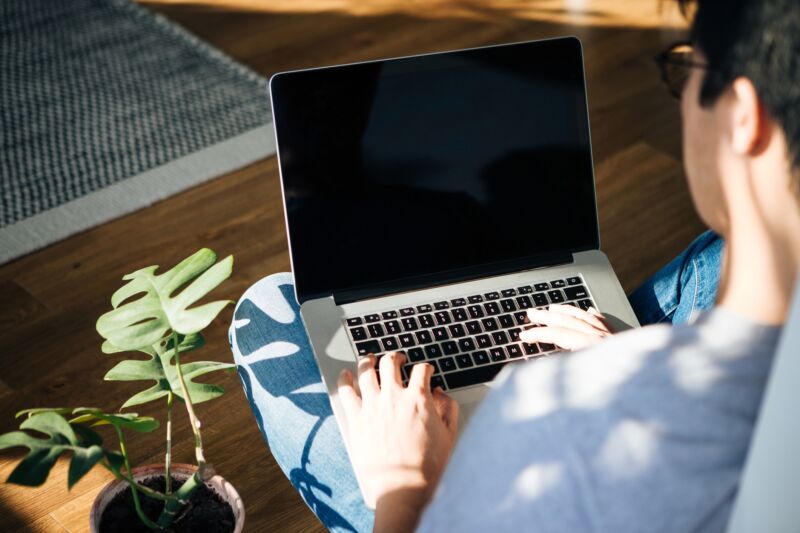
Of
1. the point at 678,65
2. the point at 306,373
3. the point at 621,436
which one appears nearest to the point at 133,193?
the point at 306,373

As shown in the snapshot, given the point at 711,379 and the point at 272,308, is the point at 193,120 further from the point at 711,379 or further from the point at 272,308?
the point at 711,379

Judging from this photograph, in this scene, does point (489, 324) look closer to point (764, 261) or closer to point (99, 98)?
point (764, 261)

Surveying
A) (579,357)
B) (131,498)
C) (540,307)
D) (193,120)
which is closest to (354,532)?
(131,498)

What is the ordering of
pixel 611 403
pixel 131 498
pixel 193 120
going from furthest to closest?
pixel 193 120, pixel 131 498, pixel 611 403

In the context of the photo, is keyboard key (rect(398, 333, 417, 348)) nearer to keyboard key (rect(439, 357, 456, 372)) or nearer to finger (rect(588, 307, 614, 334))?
keyboard key (rect(439, 357, 456, 372))

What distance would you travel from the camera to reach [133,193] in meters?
2.08

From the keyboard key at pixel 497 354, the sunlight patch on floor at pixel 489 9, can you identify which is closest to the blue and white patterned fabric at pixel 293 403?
the keyboard key at pixel 497 354

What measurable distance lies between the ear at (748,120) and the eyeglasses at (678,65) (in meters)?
0.07

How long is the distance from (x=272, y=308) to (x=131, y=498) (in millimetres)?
299

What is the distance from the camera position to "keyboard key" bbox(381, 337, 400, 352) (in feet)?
3.67

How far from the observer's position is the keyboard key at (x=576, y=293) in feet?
3.91

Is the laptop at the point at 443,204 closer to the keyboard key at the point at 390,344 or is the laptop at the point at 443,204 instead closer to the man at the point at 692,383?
the keyboard key at the point at 390,344

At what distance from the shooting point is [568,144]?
3.91ft

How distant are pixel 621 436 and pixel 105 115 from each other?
199 centimetres
